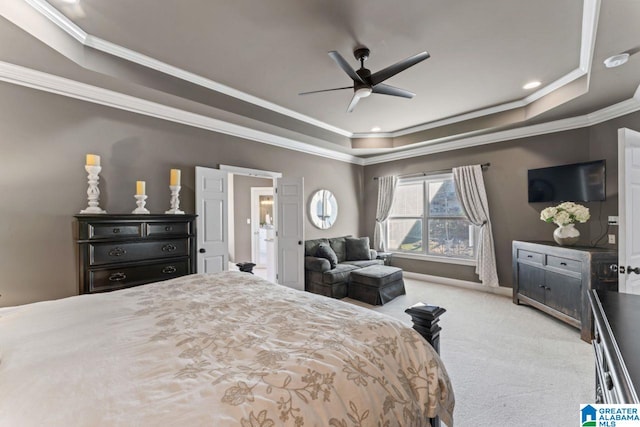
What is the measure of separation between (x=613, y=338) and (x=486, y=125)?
4.22m

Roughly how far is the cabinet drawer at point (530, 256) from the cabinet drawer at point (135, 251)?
463 cm

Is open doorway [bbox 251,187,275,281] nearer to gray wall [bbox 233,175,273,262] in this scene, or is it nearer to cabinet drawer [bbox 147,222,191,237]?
gray wall [bbox 233,175,273,262]

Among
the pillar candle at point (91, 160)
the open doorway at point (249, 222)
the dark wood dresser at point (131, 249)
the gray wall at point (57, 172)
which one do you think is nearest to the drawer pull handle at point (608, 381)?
the dark wood dresser at point (131, 249)

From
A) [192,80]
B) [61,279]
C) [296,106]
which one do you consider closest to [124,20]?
[192,80]

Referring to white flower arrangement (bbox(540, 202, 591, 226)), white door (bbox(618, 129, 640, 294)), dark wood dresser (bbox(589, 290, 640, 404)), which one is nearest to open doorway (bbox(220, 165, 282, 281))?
white flower arrangement (bbox(540, 202, 591, 226))

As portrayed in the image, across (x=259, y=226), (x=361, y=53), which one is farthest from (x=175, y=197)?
(x=259, y=226)

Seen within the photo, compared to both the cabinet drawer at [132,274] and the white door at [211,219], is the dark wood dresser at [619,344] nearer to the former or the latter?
the cabinet drawer at [132,274]

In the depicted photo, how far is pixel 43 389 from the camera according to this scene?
81 cm

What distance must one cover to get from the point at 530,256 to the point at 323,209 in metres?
3.64

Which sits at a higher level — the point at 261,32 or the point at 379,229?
the point at 261,32

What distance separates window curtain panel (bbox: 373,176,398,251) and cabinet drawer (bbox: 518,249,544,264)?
270 centimetres

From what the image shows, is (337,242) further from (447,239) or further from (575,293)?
(575,293)

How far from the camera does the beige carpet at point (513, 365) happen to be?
6.39ft

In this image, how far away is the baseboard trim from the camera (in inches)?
183
